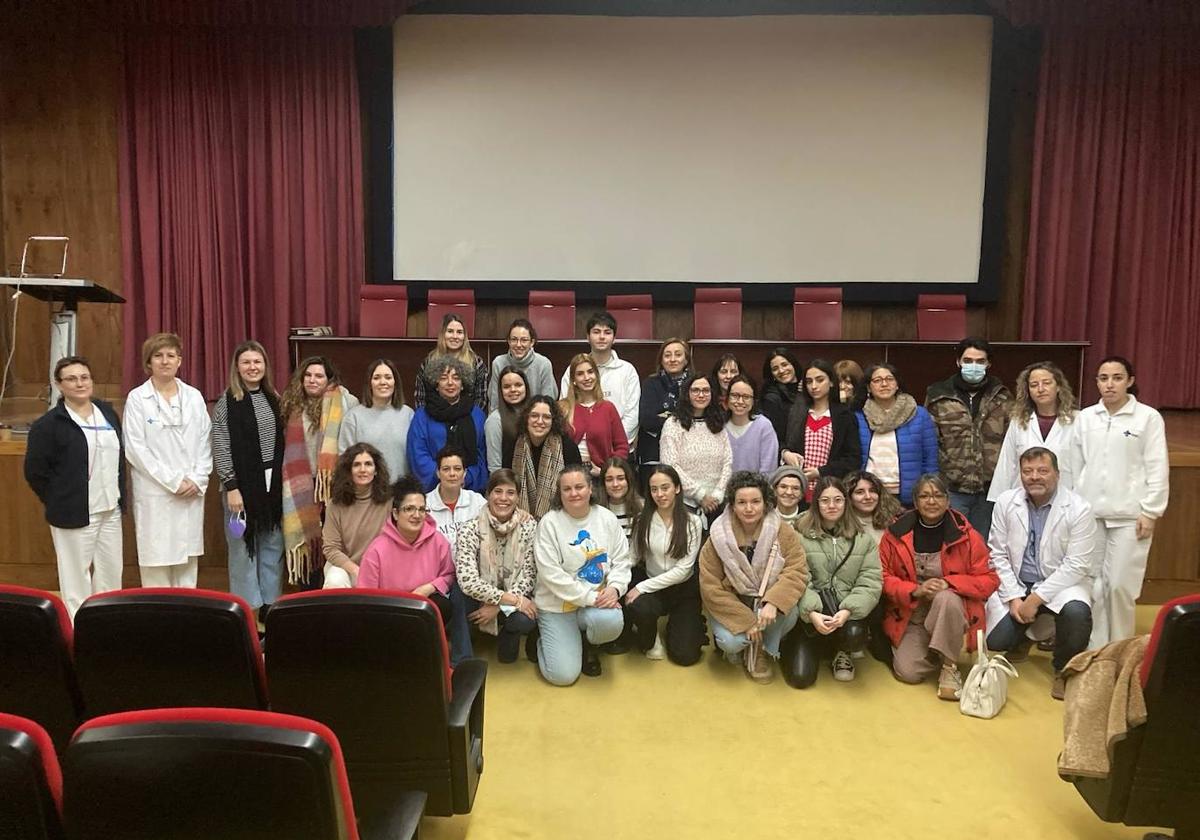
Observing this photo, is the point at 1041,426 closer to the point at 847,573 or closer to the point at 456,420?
the point at 847,573

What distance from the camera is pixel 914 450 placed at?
3.85 meters

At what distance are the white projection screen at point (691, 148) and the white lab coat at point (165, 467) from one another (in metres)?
3.16

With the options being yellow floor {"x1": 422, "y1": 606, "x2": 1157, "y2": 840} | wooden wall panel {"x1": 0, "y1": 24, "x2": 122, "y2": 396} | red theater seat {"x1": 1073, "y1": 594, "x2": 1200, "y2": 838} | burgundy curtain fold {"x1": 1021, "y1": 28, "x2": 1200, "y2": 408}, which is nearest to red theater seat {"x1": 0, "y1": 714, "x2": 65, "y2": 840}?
yellow floor {"x1": 422, "y1": 606, "x2": 1157, "y2": 840}

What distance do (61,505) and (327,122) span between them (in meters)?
4.03

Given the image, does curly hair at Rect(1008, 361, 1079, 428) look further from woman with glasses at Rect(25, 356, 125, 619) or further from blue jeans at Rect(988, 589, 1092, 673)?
woman with glasses at Rect(25, 356, 125, 619)

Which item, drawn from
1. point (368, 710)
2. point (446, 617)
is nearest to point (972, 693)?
point (446, 617)

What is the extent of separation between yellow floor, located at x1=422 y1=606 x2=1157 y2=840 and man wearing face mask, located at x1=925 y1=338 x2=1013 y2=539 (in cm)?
90

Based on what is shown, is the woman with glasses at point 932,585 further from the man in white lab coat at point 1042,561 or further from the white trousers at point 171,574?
the white trousers at point 171,574

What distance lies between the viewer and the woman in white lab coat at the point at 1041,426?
366 cm

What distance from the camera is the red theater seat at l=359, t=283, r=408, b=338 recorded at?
6223 mm

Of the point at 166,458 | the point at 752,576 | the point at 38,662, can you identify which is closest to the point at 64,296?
the point at 166,458

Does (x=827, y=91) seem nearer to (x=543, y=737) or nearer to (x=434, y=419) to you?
(x=434, y=419)

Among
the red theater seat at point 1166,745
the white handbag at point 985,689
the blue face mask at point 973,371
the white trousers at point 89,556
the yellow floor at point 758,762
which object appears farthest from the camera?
the blue face mask at point 973,371

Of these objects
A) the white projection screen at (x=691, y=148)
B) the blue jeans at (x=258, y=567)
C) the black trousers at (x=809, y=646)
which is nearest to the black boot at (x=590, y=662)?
the black trousers at (x=809, y=646)
